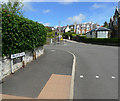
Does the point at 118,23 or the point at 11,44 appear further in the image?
the point at 118,23

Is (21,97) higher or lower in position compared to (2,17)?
lower

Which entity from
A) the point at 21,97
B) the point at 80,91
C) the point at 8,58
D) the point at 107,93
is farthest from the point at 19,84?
the point at 107,93

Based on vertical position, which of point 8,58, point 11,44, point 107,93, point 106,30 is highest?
point 106,30

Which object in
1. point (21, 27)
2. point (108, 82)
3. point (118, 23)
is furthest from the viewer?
point (118, 23)

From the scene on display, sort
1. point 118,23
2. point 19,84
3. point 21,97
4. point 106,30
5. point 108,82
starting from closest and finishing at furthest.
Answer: point 21,97
point 19,84
point 108,82
point 118,23
point 106,30

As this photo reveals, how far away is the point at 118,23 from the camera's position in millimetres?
27703

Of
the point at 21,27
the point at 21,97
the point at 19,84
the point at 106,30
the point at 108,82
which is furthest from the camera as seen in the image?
the point at 106,30

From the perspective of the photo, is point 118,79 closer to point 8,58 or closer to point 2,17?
point 8,58

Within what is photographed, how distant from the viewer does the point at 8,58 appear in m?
5.29

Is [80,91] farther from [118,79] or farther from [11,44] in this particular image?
[11,44]

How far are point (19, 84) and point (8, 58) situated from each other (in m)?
1.80

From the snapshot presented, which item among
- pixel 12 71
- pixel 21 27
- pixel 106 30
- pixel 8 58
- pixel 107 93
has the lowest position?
pixel 107 93

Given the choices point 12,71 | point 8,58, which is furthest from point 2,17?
point 12,71

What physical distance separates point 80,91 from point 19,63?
4.64 m
